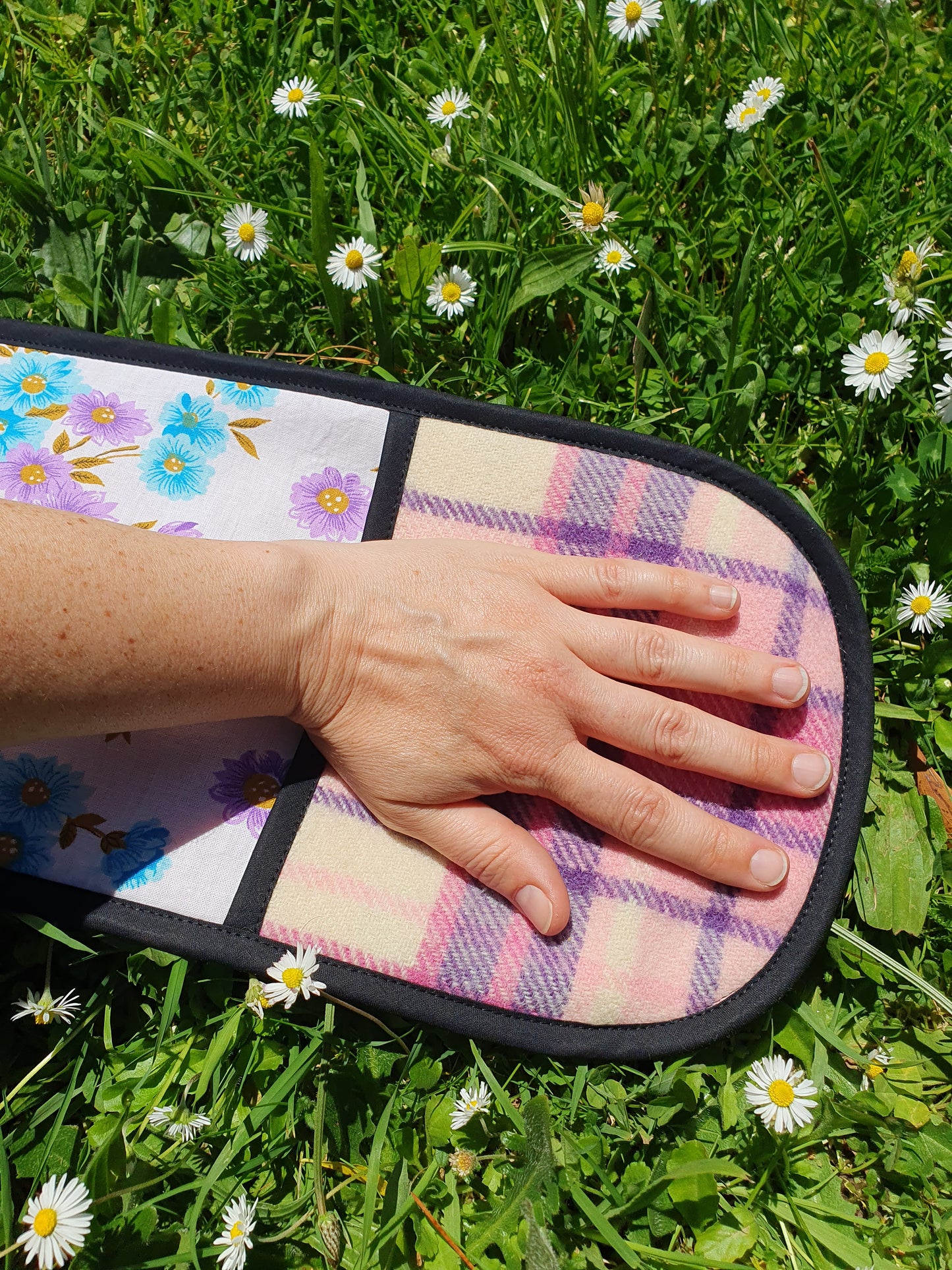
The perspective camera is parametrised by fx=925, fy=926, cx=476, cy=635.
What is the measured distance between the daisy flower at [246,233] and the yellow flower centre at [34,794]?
45.5 inches

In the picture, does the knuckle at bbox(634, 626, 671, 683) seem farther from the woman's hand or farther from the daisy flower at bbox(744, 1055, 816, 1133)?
the daisy flower at bbox(744, 1055, 816, 1133)

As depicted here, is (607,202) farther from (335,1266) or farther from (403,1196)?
(335,1266)

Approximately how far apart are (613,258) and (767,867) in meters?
1.21

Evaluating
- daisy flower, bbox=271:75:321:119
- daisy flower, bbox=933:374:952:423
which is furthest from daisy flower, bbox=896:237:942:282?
A: daisy flower, bbox=271:75:321:119

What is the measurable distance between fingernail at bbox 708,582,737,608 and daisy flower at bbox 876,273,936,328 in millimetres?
Result: 577

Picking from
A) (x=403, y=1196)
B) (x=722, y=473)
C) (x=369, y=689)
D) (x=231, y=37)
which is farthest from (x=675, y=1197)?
(x=231, y=37)

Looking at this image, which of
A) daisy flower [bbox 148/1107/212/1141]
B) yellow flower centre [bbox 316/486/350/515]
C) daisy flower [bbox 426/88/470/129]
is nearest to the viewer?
daisy flower [bbox 148/1107/212/1141]

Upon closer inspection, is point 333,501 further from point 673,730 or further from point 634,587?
point 673,730

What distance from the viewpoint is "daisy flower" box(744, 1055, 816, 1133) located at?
4.78 feet

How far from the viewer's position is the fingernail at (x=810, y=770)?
1580mm

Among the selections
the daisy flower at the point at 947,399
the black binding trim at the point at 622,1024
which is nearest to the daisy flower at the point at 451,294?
the black binding trim at the point at 622,1024

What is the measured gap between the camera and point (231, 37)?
2.34 m

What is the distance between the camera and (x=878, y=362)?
1.71m

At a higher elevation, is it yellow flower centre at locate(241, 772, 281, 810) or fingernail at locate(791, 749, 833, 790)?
fingernail at locate(791, 749, 833, 790)
